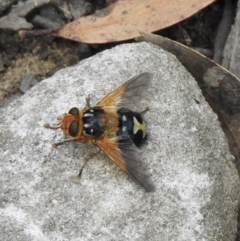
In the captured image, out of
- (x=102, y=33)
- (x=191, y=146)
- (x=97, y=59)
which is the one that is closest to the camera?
(x=191, y=146)

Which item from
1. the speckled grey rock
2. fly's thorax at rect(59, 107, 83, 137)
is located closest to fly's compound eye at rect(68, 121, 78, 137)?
fly's thorax at rect(59, 107, 83, 137)

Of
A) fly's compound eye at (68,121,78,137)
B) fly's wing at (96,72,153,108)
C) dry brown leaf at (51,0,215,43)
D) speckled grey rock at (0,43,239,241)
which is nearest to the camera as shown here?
speckled grey rock at (0,43,239,241)

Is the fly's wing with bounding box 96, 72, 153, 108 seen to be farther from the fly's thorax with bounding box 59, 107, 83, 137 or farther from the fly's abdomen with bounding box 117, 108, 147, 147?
the fly's thorax with bounding box 59, 107, 83, 137

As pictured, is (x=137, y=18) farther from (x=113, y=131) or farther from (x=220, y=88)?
(x=113, y=131)

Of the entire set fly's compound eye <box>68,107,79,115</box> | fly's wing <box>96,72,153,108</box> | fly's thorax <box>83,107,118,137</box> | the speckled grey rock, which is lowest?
the speckled grey rock

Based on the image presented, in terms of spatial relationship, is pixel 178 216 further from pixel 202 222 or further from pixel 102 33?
pixel 102 33

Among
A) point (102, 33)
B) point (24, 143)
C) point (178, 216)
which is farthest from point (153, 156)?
point (102, 33)
